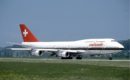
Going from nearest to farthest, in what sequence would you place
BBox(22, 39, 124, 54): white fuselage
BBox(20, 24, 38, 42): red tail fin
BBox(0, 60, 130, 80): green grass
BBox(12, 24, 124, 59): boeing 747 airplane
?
BBox(0, 60, 130, 80): green grass < BBox(22, 39, 124, 54): white fuselage < BBox(12, 24, 124, 59): boeing 747 airplane < BBox(20, 24, 38, 42): red tail fin

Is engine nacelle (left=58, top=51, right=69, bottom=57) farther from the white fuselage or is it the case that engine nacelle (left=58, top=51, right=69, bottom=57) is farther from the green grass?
the green grass

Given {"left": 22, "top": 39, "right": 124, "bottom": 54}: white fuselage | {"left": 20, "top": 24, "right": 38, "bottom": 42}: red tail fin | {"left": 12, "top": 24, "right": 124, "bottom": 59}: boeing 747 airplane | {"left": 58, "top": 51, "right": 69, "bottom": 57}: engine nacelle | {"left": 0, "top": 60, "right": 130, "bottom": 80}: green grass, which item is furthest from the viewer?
{"left": 20, "top": 24, "right": 38, "bottom": 42}: red tail fin

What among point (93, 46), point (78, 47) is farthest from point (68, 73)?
point (78, 47)

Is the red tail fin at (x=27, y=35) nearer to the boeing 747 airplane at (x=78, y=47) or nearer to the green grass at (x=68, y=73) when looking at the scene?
the boeing 747 airplane at (x=78, y=47)

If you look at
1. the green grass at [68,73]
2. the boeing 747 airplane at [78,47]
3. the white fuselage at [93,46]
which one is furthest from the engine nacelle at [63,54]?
the green grass at [68,73]

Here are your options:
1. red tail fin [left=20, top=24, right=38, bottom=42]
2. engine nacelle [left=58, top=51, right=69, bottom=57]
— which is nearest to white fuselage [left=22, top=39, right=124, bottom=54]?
engine nacelle [left=58, top=51, right=69, bottom=57]

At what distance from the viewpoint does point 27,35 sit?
103062mm

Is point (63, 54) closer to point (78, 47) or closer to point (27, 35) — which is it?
point (78, 47)

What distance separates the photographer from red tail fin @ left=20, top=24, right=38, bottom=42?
335ft

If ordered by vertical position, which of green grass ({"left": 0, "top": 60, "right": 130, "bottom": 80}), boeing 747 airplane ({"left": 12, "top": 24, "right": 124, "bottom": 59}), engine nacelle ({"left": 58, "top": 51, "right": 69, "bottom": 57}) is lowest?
green grass ({"left": 0, "top": 60, "right": 130, "bottom": 80})

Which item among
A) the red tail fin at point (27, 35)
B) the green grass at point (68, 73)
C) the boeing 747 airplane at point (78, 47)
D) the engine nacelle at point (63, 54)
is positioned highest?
the red tail fin at point (27, 35)

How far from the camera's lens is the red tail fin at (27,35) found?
4023 inches

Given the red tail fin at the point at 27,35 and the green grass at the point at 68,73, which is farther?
the red tail fin at the point at 27,35

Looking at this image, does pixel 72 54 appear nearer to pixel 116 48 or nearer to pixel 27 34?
pixel 116 48
